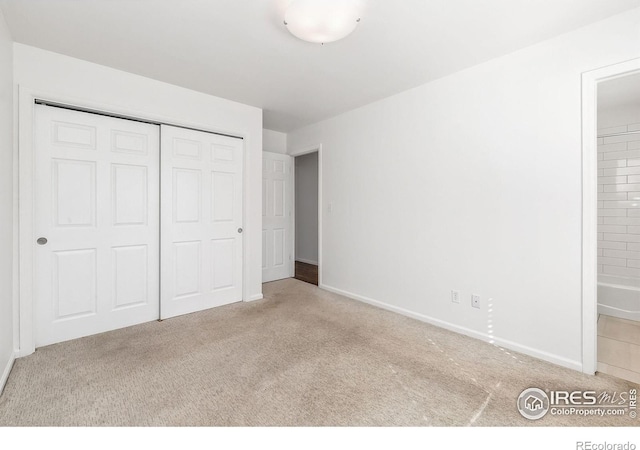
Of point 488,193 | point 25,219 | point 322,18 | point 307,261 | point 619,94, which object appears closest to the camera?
point 322,18

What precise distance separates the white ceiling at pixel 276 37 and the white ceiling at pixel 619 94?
2.98 feet

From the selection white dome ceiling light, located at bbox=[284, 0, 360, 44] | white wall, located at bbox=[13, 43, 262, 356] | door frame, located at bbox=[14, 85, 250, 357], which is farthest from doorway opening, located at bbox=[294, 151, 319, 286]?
white dome ceiling light, located at bbox=[284, 0, 360, 44]

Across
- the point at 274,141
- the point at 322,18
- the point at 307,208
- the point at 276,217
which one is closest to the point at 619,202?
the point at 322,18

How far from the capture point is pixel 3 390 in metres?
1.80

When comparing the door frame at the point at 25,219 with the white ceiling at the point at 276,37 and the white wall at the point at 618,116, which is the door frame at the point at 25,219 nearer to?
the white ceiling at the point at 276,37

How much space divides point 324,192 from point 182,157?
6.09 feet

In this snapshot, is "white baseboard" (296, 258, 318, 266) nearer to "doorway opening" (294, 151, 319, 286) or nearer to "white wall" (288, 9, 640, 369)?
"doorway opening" (294, 151, 319, 286)

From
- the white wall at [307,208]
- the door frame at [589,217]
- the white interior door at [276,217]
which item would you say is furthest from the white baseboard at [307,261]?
the door frame at [589,217]

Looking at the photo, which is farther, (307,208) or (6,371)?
(307,208)

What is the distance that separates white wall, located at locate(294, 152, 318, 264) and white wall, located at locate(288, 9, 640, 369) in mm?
2492

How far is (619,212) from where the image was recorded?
126 inches

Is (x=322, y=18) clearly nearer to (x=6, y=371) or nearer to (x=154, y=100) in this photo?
(x=154, y=100)

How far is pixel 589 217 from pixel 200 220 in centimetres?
343
